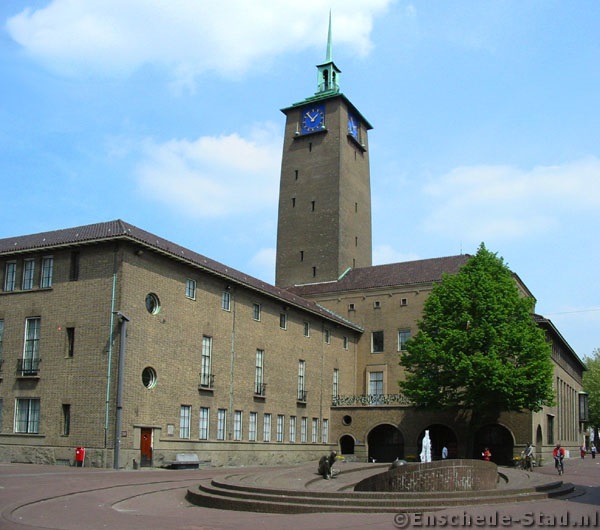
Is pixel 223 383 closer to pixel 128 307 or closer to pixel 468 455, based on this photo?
pixel 128 307

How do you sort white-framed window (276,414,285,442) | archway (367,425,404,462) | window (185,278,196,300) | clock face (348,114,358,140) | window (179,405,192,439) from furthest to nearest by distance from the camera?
clock face (348,114,358,140) → archway (367,425,404,462) → white-framed window (276,414,285,442) → window (185,278,196,300) → window (179,405,192,439)

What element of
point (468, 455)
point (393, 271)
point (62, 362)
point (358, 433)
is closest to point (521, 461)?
point (468, 455)

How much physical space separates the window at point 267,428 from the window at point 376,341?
1378 cm

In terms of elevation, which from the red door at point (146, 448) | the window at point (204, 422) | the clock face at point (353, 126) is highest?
the clock face at point (353, 126)

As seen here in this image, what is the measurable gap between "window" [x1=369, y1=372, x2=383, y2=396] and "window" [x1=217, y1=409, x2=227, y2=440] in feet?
57.0

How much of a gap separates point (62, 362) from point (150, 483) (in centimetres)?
1046

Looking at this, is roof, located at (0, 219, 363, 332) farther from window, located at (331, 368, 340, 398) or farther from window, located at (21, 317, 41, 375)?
window, located at (331, 368, 340, 398)

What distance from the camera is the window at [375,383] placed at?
5425 cm

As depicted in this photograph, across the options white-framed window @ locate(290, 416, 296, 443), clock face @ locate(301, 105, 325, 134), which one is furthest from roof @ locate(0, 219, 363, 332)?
clock face @ locate(301, 105, 325, 134)

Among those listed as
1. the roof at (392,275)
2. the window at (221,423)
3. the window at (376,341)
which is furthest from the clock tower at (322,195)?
the window at (221,423)

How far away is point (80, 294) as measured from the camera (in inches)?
1334

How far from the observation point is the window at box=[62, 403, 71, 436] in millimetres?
32691

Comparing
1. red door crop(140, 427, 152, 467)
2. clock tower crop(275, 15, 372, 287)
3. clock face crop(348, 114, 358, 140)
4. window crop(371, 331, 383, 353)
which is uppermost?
clock face crop(348, 114, 358, 140)

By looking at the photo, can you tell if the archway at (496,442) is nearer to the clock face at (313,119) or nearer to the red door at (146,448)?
the red door at (146,448)
